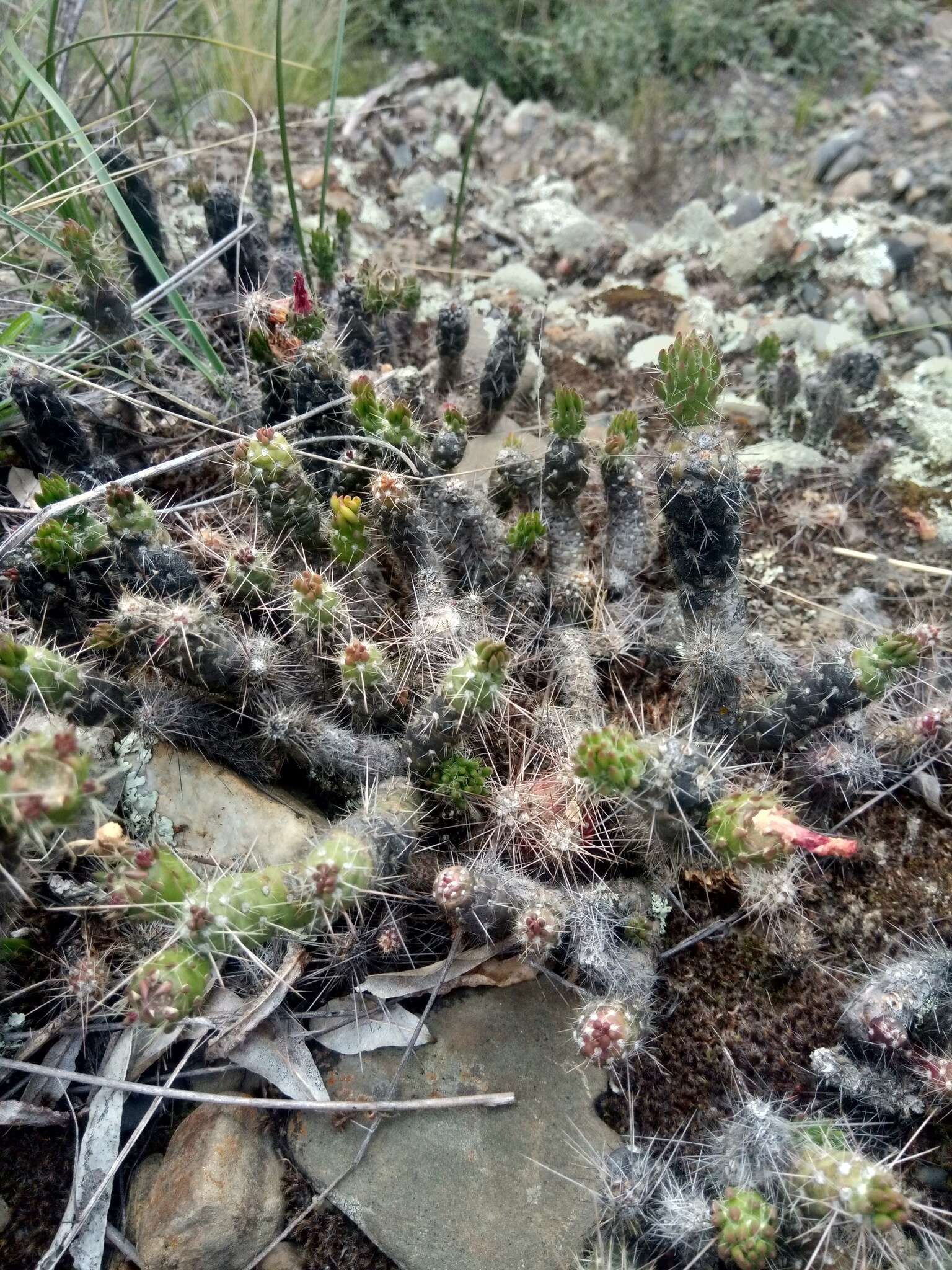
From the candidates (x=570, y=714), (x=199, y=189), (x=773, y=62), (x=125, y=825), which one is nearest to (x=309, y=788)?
(x=125, y=825)

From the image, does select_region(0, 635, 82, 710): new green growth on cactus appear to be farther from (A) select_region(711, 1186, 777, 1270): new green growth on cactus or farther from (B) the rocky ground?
(A) select_region(711, 1186, 777, 1270): new green growth on cactus

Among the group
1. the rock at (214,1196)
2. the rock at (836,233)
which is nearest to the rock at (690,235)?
the rock at (836,233)

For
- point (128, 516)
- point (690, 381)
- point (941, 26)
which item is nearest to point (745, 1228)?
point (690, 381)

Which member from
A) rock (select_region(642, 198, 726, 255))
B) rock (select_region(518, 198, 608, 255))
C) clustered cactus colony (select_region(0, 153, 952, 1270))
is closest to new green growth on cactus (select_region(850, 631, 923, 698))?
clustered cactus colony (select_region(0, 153, 952, 1270))

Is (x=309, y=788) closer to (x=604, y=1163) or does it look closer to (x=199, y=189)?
(x=604, y=1163)

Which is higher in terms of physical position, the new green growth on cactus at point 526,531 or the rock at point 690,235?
the rock at point 690,235

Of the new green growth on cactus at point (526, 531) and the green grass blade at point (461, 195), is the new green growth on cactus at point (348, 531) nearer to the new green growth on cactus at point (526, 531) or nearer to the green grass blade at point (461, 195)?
the new green growth on cactus at point (526, 531)
